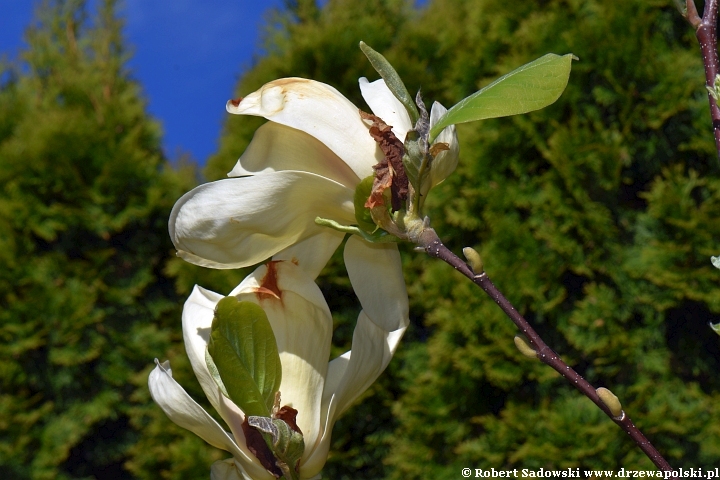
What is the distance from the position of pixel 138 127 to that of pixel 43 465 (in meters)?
1.43

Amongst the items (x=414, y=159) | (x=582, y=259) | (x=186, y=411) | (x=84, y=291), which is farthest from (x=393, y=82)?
(x=84, y=291)

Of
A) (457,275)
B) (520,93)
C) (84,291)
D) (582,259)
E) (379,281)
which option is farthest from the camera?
(84,291)

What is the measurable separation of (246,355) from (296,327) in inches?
2.2

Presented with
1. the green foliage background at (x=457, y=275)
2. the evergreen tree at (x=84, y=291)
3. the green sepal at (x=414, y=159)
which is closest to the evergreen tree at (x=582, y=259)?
the green foliage background at (x=457, y=275)

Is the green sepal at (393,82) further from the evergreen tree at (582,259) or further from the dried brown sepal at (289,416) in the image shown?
the evergreen tree at (582,259)

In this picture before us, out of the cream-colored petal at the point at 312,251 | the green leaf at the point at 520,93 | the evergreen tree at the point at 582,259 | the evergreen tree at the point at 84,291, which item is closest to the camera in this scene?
the green leaf at the point at 520,93

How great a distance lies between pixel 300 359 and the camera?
1.72 ft

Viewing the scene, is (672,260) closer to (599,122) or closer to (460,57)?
(599,122)

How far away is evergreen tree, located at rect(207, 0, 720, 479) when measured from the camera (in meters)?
1.95

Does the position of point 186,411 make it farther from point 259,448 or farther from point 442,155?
point 442,155

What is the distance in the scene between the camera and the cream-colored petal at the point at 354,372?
531 mm

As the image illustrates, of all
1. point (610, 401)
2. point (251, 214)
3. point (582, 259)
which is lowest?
point (582, 259)

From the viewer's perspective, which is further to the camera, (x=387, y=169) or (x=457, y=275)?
(x=457, y=275)

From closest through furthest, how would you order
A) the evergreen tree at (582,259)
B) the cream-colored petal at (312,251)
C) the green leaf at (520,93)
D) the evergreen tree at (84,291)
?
1. the green leaf at (520,93)
2. the cream-colored petal at (312,251)
3. the evergreen tree at (582,259)
4. the evergreen tree at (84,291)
